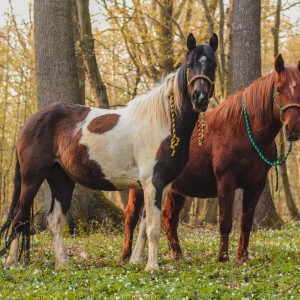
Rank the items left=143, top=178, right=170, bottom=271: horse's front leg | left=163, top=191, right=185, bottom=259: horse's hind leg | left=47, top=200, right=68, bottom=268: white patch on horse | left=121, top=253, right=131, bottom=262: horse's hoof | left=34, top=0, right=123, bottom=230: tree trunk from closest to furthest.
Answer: left=143, top=178, right=170, bottom=271: horse's front leg → left=47, top=200, right=68, bottom=268: white patch on horse → left=121, top=253, right=131, bottom=262: horse's hoof → left=163, top=191, right=185, bottom=259: horse's hind leg → left=34, top=0, right=123, bottom=230: tree trunk

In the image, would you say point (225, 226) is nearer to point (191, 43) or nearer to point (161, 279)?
point (161, 279)

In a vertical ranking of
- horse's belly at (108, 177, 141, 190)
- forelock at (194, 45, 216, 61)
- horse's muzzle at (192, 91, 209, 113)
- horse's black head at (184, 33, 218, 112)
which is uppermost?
forelock at (194, 45, 216, 61)

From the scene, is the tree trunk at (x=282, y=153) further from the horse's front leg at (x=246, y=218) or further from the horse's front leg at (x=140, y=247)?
the horse's front leg at (x=140, y=247)

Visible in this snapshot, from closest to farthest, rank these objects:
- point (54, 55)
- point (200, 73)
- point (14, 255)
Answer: point (200, 73)
point (14, 255)
point (54, 55)

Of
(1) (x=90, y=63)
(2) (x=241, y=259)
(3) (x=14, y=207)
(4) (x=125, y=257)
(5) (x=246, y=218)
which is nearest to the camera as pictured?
(2) (x=241, y=259)

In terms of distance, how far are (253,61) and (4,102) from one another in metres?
15.8

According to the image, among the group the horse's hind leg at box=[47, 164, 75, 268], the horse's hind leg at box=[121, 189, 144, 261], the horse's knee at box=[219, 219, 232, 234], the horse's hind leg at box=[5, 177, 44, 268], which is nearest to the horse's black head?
the horse's knee at box=[219, 219, 232, 234]

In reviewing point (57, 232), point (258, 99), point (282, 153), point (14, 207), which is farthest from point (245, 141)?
point (282, 153)

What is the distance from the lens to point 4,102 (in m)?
24.1

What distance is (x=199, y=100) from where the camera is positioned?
19.4 feet

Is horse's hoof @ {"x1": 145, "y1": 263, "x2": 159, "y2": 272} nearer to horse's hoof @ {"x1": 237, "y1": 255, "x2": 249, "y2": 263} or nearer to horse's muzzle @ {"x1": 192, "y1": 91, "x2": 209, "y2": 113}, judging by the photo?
horse's hoof @ {"x1": 237, "y1": 255, "x2": 249, "y2": 263}

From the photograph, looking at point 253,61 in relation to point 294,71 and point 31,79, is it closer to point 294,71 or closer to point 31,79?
point 294,71

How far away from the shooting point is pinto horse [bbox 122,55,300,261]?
657 cm

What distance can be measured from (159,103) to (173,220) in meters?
2.31
